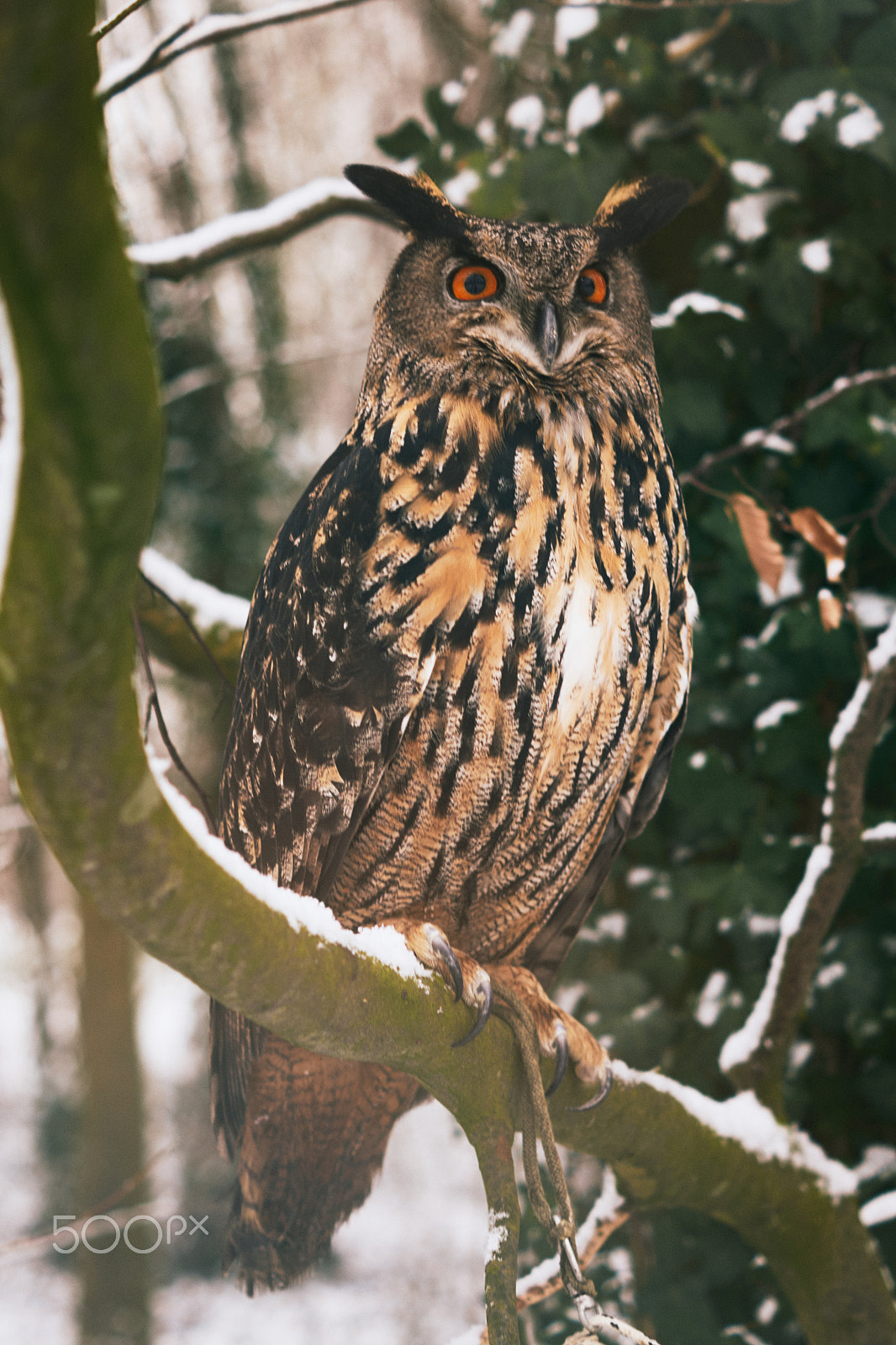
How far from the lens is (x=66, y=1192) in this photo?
5.63m

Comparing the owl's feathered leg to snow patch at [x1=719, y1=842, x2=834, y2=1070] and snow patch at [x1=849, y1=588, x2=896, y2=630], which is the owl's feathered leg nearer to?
snow patch at [x1=719, y1=842, x2=834, y2=1070]

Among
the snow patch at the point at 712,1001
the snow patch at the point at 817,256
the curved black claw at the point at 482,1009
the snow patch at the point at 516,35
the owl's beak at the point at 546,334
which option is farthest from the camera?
the snow patch at the point at 516,35

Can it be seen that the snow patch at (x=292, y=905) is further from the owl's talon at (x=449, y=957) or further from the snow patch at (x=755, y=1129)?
the snow patch at (x=755, y=1129)

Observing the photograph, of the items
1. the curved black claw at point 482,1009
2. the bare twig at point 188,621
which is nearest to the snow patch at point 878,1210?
the curved black claw at point 482,1009

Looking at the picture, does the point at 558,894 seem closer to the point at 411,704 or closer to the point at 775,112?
the point at 411,704

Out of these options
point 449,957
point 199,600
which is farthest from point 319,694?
point 199,600

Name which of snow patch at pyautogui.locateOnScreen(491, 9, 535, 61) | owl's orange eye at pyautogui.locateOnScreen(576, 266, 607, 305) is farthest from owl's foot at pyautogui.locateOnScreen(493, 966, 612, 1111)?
snow patch at pyautogui.locateOnScreen(491, 9, 535, 61)

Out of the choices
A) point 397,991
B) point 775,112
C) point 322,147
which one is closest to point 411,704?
point 397,991

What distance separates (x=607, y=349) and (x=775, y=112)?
77 centimetres

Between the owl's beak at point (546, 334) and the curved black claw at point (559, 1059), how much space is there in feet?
2.63

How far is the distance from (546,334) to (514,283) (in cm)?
9

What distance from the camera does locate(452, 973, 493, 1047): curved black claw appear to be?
40.8 inches

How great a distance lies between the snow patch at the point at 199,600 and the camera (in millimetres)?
1860

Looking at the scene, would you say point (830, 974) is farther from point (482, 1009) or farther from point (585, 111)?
point (585, 111)
